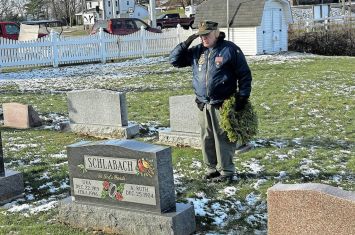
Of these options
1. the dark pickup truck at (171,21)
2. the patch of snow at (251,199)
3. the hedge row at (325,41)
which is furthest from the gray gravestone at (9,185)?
the dark pickup truck at (171,21)

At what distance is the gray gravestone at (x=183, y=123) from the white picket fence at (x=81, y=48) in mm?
14289

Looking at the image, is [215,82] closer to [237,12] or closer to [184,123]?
[184,123]

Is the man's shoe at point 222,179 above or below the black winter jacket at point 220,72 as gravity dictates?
below

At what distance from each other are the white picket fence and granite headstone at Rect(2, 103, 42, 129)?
36.7ft

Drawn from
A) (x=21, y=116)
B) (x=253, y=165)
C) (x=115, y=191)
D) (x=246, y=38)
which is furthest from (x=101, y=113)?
(x=246, y=38)

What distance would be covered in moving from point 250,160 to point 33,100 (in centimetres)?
787

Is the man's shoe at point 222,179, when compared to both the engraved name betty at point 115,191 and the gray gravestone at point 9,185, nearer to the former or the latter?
the engraved name betty at point 115,191

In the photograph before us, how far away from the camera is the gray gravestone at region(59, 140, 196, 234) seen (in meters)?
5.13

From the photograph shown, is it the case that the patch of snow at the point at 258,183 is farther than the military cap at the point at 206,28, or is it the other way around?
the patch of snow at the point at 258,183

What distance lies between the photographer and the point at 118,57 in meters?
24.7

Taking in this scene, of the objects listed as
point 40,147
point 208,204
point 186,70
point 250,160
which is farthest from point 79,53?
point 208,204

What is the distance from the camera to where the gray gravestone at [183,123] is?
28.0 feet

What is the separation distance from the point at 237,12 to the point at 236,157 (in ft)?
60.8

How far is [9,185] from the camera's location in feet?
21.4
